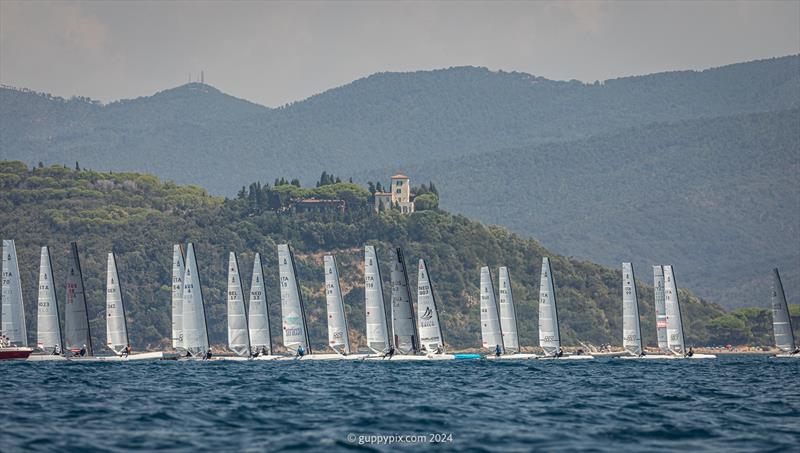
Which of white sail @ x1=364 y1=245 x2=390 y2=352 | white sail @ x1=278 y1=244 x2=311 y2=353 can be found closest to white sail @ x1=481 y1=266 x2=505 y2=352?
white sail @ x1=364 y1=245 x2=390 y2=352

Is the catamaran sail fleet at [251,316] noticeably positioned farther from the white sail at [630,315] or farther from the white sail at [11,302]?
the white sail at [630,315]

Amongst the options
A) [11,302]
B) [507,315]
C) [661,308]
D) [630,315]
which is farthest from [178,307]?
[661,308]

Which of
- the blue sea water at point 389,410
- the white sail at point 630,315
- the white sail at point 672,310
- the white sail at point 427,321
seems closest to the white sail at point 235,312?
the white sail at point 427,321

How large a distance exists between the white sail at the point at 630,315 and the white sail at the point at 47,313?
44.3 meters

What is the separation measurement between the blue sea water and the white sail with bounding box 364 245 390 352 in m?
11.6

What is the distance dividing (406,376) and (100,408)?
2788 centimetres

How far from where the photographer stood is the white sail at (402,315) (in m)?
95.2

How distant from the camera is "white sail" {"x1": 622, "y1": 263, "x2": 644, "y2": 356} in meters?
112

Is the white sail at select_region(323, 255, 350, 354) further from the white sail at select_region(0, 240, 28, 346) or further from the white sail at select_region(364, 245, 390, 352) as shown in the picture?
the white sail at select_region(0, 240, 28, 346)

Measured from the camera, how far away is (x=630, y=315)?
4439 inches

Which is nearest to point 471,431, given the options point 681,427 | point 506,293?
point 681,427

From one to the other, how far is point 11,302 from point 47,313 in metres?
2.51

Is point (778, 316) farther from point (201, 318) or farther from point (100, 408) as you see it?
point (100, 408)

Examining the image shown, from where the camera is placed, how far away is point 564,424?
49031 millimetres
